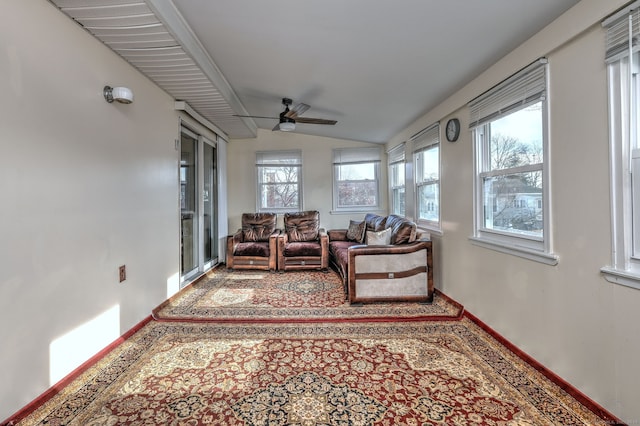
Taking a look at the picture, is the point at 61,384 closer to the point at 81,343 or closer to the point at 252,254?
the point at 81,343

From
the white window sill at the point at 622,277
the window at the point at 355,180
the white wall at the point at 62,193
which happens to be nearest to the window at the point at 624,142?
the white window sill at the point at 622,277

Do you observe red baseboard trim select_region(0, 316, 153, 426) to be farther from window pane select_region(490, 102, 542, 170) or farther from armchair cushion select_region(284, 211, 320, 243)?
window pane select_region(490, 102, 542, 170)

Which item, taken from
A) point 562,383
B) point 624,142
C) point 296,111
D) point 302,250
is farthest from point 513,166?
point 302,250

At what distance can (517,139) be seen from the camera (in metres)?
2.13

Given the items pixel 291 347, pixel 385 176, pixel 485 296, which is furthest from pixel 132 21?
pixel 385 176

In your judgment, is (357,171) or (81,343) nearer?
(81,343)

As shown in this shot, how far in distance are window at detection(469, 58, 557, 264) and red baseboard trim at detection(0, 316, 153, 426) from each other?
322 cm

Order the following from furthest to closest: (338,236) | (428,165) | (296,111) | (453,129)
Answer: (338,236), (428,165), (296,111), (453,129)

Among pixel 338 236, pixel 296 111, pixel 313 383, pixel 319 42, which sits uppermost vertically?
pixel 319 42

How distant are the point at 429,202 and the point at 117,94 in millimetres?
3559

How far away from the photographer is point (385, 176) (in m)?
5.48

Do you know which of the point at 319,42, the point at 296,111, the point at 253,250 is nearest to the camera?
the point at 319,42

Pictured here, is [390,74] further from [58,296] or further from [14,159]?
[58,296]

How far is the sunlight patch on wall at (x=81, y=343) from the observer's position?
1.75 metres
